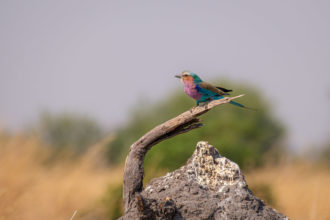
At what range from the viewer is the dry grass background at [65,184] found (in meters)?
6.06

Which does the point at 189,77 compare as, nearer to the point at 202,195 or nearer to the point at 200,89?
A: the point at 200,89

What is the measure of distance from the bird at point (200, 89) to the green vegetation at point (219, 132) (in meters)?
0.52

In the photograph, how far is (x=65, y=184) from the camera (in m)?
A: 7.84

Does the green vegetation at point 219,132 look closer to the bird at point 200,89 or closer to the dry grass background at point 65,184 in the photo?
the bird at point 200,89

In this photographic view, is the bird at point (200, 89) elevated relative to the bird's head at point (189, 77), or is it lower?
lower

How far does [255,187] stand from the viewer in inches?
378

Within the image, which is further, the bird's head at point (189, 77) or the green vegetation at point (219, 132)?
the green vegetation at point (219, 132)

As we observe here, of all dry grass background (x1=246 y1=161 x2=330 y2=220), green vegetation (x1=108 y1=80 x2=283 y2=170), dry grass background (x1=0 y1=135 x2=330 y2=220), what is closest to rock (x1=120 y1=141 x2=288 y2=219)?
green vegetation (x1=108 y1=80 x2=283 y2=170)

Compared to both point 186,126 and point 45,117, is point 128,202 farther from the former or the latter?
point 45,117

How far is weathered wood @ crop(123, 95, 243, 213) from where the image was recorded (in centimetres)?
372

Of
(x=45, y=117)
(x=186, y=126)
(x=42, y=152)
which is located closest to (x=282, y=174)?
(x=42, y=152)

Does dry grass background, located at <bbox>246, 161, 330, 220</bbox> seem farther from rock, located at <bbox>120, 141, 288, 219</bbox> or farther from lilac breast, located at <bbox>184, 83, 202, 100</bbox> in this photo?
rock, located at <bbox>120, 141, 288, 219</bbox>

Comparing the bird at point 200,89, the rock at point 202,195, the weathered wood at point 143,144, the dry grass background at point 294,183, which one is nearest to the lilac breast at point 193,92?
the bird at point 200,89

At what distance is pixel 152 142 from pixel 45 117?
3489 centimetres
